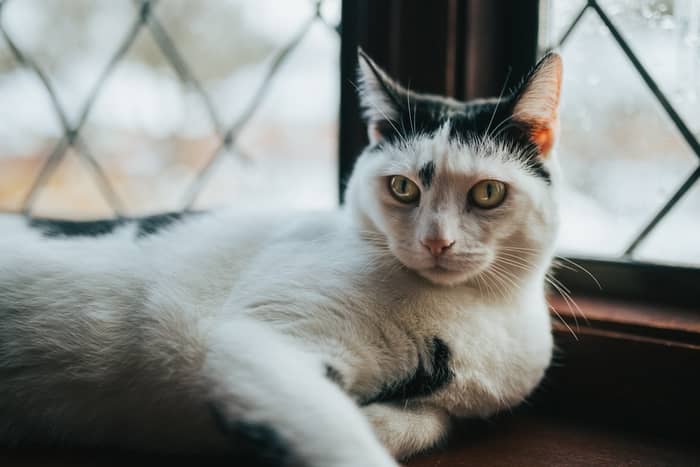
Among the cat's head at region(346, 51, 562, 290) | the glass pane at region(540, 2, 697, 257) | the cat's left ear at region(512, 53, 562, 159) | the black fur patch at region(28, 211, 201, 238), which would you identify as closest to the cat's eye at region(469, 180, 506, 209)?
the cat's head at region(346, 51, 562, 290)

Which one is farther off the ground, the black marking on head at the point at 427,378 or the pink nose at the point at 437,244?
the pink nose at the point at 437,244

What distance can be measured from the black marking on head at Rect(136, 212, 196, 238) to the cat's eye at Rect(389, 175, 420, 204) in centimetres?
40

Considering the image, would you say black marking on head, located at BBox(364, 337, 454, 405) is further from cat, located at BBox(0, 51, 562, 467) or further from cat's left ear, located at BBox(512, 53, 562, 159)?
cat's left ear, located at BBox(512, 53, 562, 159)

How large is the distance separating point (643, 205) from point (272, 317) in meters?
0.71

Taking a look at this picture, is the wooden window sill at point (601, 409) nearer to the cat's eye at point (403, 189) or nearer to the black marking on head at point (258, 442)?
the black marking on head at point (258, 442)

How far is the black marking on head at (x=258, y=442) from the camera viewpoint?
0.55m

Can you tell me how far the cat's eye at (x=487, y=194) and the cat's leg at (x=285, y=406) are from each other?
0.32m

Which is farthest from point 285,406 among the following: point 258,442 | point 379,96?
point 379,96

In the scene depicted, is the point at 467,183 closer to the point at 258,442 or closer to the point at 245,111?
the point at 258,442

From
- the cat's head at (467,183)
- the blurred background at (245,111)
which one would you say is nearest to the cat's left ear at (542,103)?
the cat's head at (467,183)

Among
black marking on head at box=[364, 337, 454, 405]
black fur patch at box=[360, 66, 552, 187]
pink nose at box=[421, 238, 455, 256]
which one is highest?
black fur patch at box=[360, 66, 552, 187]

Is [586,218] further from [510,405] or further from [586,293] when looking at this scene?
[510,405]

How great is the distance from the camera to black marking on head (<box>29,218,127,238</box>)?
94 cm

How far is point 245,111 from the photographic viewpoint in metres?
1.36
